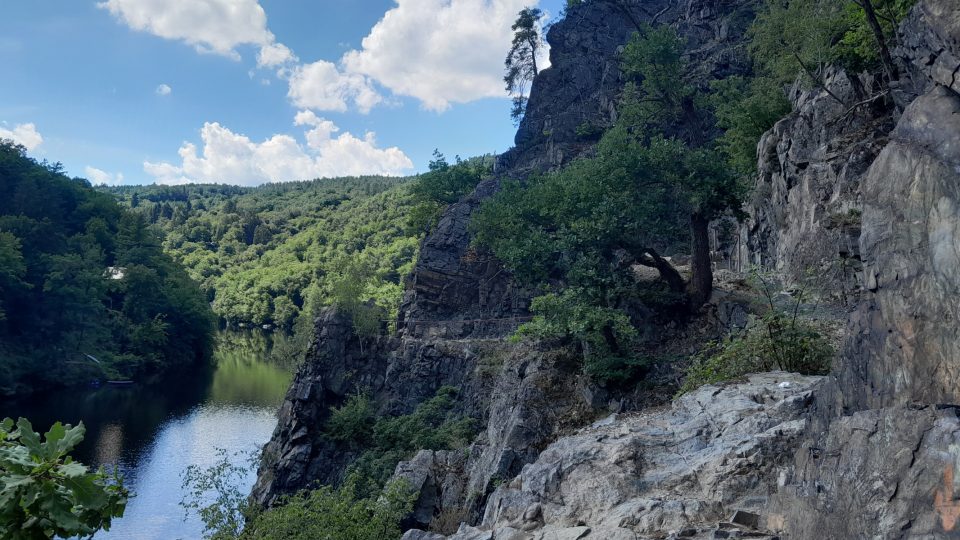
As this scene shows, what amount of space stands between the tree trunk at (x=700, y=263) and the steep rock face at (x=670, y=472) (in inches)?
340

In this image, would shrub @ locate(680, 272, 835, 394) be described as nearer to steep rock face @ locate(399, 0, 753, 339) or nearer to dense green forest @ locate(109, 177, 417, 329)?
steep rock face @ locate(399, 0, 753, 339)

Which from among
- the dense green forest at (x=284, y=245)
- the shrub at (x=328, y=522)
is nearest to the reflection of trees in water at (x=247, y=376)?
the dense green forest at (x=284, y=245)

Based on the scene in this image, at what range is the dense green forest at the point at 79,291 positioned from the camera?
50.4 m

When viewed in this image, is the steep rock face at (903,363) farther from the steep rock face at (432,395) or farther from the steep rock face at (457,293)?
the steep rock face at (457,293)

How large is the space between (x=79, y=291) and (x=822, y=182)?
183 feet

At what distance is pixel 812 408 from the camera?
7559 millimetres

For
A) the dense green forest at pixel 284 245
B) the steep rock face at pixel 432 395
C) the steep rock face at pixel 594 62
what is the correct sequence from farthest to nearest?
the dense green forest at pixel 284 245, the steep rock face at pixel 594 62, the steep rock face at pixel 432 395

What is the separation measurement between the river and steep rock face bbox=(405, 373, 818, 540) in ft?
70.0

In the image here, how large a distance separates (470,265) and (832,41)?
2034 centimetres

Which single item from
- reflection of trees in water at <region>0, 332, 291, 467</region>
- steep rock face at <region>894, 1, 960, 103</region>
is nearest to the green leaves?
steep rock face at <region>894, 1, 960, 103</region>

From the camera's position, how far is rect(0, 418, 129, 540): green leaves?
10.7ft

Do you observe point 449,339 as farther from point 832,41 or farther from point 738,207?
point 832,41

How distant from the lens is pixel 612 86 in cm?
4519

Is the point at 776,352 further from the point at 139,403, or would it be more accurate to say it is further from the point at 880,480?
the point at 139,403
